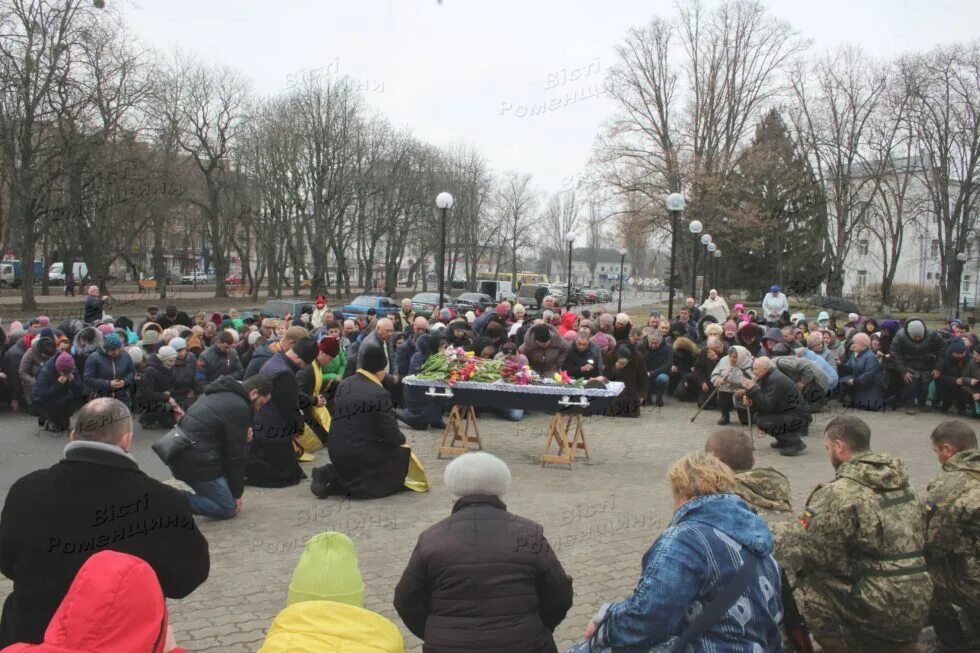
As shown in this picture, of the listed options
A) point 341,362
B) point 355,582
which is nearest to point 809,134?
point 341,362

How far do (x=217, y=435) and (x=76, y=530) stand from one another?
3977 mm

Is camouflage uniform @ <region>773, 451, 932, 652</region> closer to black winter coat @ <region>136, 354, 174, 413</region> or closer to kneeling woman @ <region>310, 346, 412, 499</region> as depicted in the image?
kneeling woman @ <region>310, 346, 412, 499</region>

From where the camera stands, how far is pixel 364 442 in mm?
8016

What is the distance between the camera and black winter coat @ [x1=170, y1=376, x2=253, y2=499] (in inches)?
273

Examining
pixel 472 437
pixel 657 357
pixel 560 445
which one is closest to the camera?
pixel 560 445

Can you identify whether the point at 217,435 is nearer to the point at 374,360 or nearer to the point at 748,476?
the point at 374,360

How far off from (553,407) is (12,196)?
2906 cm

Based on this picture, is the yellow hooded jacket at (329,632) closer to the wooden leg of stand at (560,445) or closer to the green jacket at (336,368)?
the wooden leg of stand at (560,445)

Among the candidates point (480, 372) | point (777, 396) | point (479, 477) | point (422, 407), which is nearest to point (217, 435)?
point (480, 372)

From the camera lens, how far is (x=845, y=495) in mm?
3828

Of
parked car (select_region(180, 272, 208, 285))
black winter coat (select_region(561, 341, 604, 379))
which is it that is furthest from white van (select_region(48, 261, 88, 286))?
black winter coat (select_region(561, 341, 604, 379))

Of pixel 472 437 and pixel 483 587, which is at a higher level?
pixel 483 587

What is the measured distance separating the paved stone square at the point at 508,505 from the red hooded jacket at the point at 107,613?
8.04 ft

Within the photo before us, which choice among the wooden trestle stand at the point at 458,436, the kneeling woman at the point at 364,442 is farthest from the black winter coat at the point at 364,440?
the wooden trestle stand at the point at 458,436
